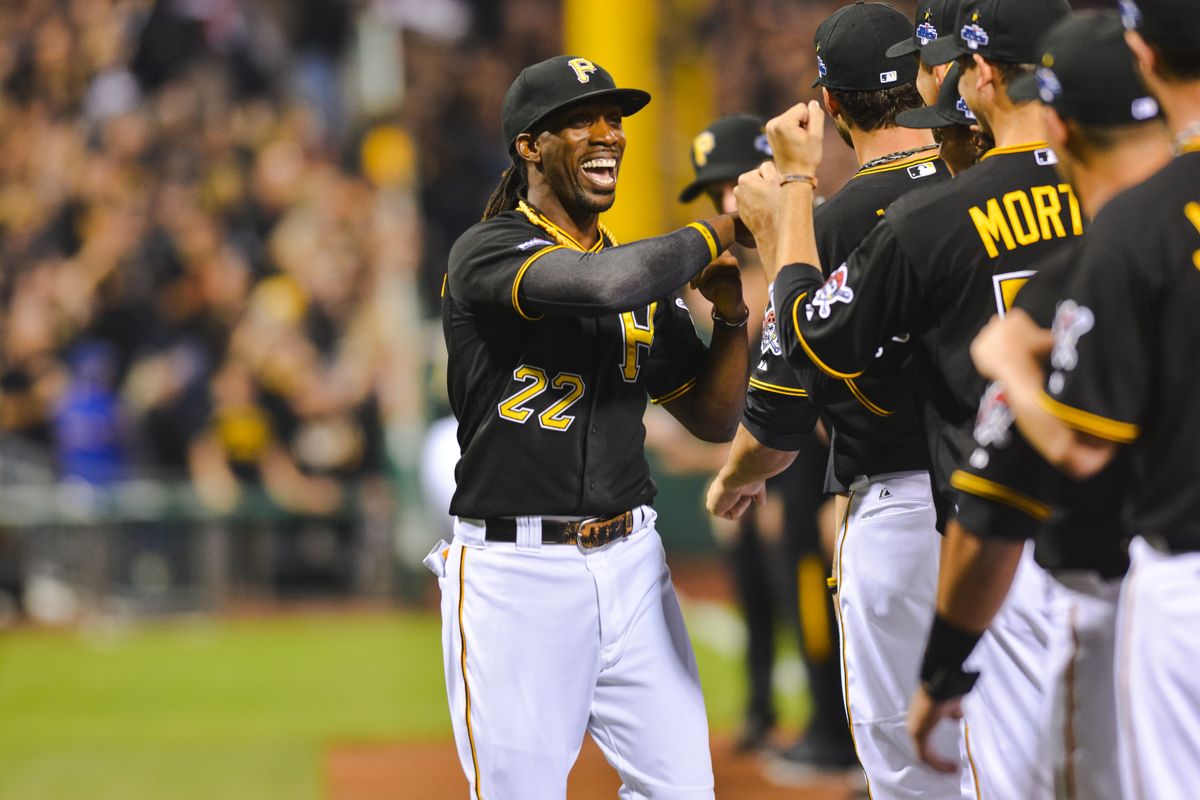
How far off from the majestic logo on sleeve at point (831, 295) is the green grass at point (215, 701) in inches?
177

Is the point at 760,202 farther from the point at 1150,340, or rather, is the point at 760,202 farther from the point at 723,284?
the point at 1150,340

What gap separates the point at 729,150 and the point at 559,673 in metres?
2.47

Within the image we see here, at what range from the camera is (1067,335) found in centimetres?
245

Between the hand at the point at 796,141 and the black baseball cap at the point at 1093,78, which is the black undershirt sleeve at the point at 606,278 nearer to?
the hand at the point at 796,141

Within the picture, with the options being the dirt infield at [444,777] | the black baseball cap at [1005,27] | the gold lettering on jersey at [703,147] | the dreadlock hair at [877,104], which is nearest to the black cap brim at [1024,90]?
the black baseball cap at [1005,27]

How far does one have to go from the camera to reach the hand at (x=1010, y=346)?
255 centimetres

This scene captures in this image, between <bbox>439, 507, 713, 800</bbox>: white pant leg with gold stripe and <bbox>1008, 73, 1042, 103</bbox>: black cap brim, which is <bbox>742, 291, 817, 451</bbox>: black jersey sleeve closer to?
<bbox>439, 507, 713, 800</bbox>: white pant leg with gold stripe

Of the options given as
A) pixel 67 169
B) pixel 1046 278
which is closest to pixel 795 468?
pixel 1046 278

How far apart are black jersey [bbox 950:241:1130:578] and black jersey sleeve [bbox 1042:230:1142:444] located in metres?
0.13

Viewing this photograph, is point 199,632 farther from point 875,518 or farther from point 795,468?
point 875,518

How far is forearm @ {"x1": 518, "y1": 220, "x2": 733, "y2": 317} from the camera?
11.5 feet

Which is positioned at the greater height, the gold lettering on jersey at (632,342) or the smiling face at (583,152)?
the smiling face at (583,152)

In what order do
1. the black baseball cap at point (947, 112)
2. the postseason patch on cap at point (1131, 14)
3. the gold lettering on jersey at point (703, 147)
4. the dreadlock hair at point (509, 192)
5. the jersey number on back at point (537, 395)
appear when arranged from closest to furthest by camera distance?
the postseason patch on cap at point (1131, 14) < the black baseball cap at point (947, 112) < the jersey number on back at point (537, 395) < the dreadlock hair at point (509, 192) < the gold lettering on jersey at point (703, 147)

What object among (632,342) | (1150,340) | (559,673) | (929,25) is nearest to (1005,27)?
(929,25)
